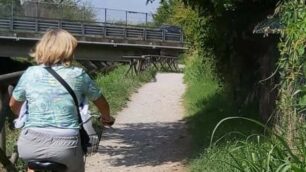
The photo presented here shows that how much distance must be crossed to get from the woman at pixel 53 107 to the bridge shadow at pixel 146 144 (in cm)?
459

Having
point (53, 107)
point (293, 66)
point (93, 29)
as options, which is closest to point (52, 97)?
point (53, 107)

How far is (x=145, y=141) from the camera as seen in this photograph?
439 inches

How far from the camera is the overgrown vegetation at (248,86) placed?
17.3 ft

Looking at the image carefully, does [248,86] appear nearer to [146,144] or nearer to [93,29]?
[146,144]

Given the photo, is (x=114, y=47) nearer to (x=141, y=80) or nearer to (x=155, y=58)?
(x=155, y=58)

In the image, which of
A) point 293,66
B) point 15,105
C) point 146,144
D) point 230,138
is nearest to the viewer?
point 15,105

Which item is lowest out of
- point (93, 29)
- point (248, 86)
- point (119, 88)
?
point (119, 88)

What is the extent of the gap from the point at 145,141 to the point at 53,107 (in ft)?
21.8

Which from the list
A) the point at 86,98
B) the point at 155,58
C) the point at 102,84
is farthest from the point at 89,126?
the point at 155,58

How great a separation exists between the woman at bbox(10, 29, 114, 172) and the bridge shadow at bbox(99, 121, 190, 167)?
4.59 m

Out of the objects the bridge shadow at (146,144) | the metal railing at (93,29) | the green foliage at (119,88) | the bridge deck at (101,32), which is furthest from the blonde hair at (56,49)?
the metal railing at (93,29)

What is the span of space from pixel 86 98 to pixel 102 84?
48.6ft

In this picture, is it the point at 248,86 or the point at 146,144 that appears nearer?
the point at 146,144

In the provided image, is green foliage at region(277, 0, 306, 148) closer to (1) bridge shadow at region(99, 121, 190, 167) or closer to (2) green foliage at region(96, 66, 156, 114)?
(1) bridge shadow at region(99, 121, 190, 167)
